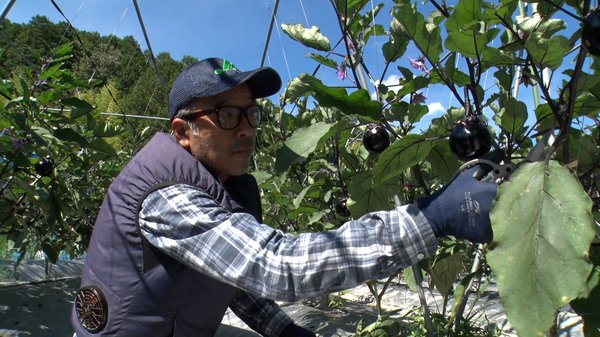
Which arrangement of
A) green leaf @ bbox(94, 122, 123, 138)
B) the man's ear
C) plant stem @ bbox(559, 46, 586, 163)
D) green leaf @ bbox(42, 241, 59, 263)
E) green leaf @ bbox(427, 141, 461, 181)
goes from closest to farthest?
1. plant stem @ bbox(559, 46, 586, 163)
2. green leaf @ bbox(427, 141, 461, 181)
3. the man's ear
4. green leaf @ bbox(94, 122, 123, 138)
5. green leaf @ bbox(42, 241, 59, 263)

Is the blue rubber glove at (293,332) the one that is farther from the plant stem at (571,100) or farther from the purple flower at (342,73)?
the plant stem at (571,100)

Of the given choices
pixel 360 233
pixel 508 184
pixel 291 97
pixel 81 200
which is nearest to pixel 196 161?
pixel 291 97

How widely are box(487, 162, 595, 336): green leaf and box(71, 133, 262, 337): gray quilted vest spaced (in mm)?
605

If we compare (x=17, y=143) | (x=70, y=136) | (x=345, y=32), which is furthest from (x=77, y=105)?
(x=345, y=32)

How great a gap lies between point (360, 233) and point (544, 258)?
28 centimetres

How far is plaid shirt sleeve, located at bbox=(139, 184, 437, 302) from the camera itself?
731mm

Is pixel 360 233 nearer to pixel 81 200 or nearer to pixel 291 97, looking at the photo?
pixel 291 97

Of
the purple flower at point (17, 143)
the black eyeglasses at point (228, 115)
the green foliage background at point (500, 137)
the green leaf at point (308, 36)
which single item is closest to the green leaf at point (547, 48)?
the green foliage background at point (500, 137)

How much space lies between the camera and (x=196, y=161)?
1.07 meters

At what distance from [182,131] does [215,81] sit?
0.51 feet

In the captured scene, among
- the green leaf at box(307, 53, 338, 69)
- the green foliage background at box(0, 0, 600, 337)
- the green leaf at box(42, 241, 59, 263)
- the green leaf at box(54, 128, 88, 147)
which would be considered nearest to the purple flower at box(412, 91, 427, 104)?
the green foliage background at box(0, 0, 600, 337)

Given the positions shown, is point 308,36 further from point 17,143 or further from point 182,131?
point 17,143

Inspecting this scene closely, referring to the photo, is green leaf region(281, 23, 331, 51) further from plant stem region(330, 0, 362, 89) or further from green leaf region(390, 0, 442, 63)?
green leaf region(390, 0, 442, 63)

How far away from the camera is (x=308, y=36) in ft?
3.65
